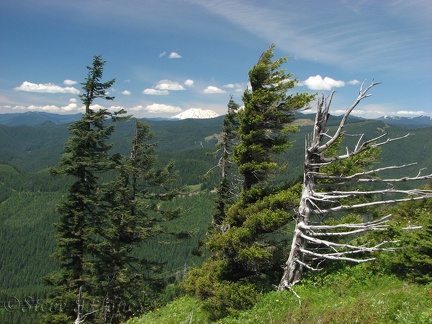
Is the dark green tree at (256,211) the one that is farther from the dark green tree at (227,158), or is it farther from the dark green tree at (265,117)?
the dark green tree at (227,158)

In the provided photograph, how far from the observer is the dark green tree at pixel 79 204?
18984mm

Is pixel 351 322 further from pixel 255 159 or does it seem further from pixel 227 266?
pixel 255 159

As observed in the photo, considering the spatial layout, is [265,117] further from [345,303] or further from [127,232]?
[127,232]

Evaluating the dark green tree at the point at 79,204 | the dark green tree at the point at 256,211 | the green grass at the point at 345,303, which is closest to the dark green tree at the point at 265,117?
the dark green tree at the point at 256,211

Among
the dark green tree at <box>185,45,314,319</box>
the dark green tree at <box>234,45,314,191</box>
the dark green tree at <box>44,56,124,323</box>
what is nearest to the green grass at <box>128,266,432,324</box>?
the dark green tree at <box>185,45,314,319</box>

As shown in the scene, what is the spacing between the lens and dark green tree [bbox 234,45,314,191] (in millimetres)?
14531

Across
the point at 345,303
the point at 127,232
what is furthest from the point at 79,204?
the point at 345,303

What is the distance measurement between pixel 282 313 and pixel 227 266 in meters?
4.44

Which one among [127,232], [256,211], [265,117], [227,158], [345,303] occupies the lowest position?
[127,232]

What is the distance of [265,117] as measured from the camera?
584 inches

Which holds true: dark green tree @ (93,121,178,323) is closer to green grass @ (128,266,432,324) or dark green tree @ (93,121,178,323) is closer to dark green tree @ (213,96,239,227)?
dark green tree @ (213,96,239,227)

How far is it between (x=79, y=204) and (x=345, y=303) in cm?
1595

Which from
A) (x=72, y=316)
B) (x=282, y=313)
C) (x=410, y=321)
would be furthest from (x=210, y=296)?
(x=72, y=316)

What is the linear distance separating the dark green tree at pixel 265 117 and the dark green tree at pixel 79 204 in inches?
362
